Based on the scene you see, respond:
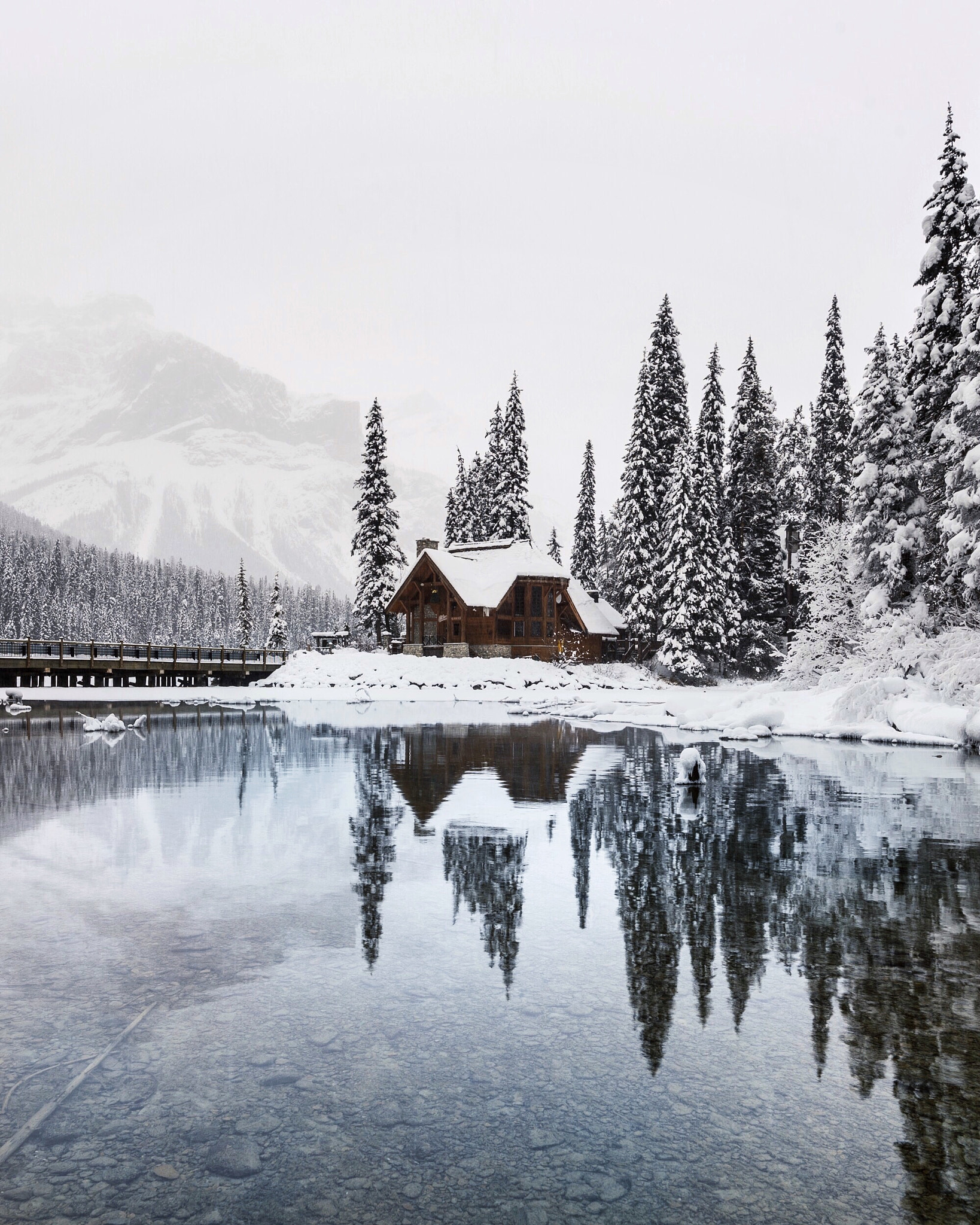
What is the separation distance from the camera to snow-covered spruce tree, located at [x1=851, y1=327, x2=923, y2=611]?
2941cm

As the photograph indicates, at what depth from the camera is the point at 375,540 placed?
60.3 m

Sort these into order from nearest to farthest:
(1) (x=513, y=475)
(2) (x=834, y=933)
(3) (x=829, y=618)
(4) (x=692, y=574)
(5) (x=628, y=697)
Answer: (2) (x=834, y=933) → (3) (x=829, y=618) → (5) (x=628, y=697) → (4) (x=692, y=574) → (1) (x=513, y=475)

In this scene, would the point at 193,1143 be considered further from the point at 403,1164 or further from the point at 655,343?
the point at 655,343

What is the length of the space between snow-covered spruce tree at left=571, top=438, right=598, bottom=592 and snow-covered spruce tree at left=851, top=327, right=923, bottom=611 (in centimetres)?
3846

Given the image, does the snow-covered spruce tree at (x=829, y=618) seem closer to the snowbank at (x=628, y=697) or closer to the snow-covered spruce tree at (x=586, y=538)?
the snowbank at (x=628, y=697)

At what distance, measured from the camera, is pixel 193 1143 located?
4156 mm

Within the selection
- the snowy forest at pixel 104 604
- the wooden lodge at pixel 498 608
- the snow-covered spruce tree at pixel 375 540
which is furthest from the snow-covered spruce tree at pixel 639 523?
the snowy forest at pixel 104 604

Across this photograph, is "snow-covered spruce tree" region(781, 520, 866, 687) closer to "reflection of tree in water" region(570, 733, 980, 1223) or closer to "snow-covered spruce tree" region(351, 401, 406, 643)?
"reflection of tree in water" region(570, 733, 980, 1223)

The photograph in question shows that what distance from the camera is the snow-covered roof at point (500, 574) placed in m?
55.8

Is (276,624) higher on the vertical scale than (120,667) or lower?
higher

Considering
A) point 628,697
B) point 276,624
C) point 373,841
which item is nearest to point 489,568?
point 628,697

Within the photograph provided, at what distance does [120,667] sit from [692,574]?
31946 mm

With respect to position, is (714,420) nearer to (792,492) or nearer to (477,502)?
(792,492)

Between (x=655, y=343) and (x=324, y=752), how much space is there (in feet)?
155
